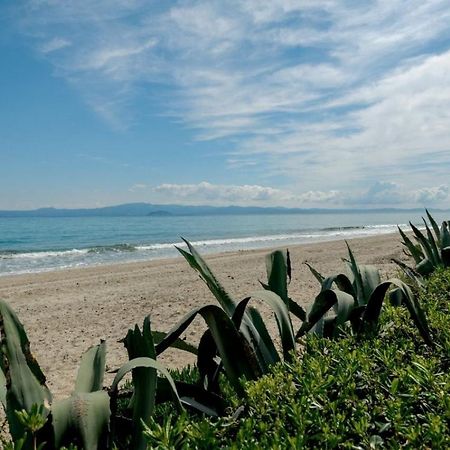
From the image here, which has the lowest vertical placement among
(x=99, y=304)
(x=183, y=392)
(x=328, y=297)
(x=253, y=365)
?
(x=99, y=304)

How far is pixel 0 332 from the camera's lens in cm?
146

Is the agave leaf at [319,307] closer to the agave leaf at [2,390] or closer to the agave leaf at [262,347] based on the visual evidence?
the agave leaf at [262,347]

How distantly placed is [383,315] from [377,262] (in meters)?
9.70

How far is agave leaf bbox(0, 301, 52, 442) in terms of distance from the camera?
1371 mm

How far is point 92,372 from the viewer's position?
161 centimetres

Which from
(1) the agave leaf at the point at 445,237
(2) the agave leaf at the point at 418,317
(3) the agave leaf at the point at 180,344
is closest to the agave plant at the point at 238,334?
(3) the agave leaf at the point at 180,344

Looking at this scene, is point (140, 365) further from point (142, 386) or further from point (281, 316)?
point (281, 316)

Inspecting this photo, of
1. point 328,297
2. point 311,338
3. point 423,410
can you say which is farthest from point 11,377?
point 328,297

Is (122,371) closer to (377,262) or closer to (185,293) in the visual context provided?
(185,293)

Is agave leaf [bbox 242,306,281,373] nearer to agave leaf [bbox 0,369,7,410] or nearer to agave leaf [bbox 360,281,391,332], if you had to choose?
agave leaf [bbox 360,281,391,332]

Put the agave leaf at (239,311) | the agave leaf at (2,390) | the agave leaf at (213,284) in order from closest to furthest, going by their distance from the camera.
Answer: the agave leaf at (2,390) < the agave leaf at (239,311) < the agave leaf at (213,284)

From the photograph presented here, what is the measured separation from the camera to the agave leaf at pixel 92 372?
157cm

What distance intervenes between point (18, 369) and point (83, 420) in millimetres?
334

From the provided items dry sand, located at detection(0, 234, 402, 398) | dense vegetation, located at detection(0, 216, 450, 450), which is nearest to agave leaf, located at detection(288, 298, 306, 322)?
dense vegetation, located at detection(0, 216, 450, 450)
